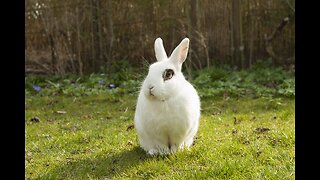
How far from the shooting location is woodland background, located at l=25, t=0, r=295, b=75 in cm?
1027

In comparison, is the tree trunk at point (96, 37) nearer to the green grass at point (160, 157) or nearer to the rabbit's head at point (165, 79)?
the green grass at point (160, 157)

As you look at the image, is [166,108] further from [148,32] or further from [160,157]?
[148,32]

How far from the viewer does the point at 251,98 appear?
7.14m

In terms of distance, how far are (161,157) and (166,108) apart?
0.46 metres

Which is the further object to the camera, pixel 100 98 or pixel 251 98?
pixel 100 98

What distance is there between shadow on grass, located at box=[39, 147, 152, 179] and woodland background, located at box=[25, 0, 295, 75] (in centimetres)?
582

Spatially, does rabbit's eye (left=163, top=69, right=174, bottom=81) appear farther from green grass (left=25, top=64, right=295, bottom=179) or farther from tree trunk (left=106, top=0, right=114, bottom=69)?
tree trunk (left=106, top=0, right=114, bottom=69)

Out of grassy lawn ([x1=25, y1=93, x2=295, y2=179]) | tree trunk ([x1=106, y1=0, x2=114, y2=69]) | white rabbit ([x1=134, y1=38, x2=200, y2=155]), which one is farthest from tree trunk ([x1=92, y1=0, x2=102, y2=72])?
white rabbit ([x1=134, y1=38, x2=200, y2=155])

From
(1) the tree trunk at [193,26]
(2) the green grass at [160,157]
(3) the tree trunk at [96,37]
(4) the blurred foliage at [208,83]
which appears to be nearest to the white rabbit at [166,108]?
(2) the green grass at [160,157]

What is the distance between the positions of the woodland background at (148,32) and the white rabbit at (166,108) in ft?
19.0

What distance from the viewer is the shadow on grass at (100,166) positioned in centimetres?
358

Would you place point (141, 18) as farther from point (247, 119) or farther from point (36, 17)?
point (247, 119)
